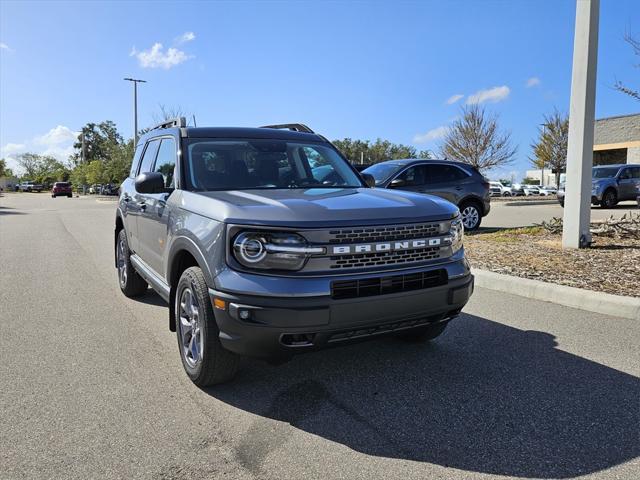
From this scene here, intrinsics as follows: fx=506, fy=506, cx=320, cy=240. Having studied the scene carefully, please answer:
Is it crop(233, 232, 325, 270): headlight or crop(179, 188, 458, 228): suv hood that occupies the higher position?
crop(179, 188, 458, 228): suv hood

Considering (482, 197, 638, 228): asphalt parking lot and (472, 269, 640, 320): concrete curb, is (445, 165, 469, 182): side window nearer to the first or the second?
(482, 197, 638, 228): asphalt parking lot

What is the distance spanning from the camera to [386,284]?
Answer: 323 cm

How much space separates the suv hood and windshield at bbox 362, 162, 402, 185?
294 inches

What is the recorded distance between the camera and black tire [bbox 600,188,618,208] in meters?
20.2

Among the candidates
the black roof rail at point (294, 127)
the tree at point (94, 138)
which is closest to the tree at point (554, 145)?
the black roof rail at point (294, 127)

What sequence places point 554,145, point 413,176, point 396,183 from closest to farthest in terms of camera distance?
1. point 396,183
2. point 413,176
3. point 554,145

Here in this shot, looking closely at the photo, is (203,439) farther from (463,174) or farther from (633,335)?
(463,174)

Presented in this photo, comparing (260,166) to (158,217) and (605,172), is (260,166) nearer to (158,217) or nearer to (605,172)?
(158,217)

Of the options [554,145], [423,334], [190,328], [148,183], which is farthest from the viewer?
[554,145]

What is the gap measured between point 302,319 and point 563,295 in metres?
4.10

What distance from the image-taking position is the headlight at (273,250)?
10.0ft

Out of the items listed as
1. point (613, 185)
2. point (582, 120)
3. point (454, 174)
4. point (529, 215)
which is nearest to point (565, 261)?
point (582, 120)

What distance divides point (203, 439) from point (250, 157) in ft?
7.83

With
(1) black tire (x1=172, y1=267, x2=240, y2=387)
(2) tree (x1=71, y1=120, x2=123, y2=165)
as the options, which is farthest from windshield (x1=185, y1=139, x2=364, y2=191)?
(2) tree (x1=71, y1=120, x2=123, y2=165)
